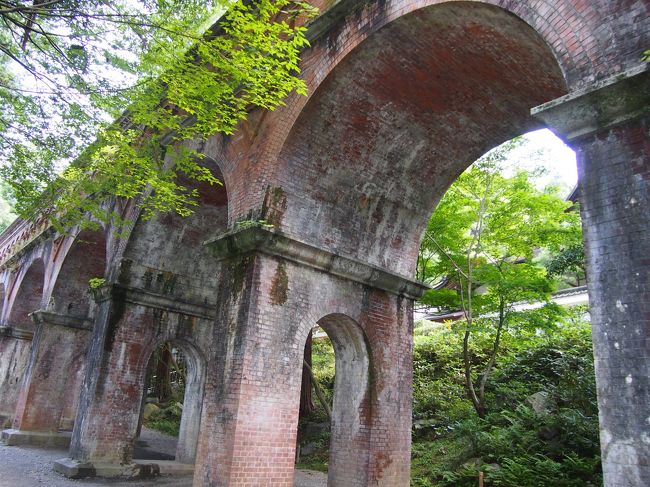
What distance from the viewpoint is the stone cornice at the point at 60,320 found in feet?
48.8

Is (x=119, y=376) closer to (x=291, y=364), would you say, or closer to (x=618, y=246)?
(x=291, y=364)

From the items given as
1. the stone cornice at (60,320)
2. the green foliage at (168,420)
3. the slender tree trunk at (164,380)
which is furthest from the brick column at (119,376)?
the slender tree trunk at (164,380)

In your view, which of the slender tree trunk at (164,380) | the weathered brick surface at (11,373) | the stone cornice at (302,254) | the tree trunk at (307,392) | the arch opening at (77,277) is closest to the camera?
the stone cornice at (302,254)

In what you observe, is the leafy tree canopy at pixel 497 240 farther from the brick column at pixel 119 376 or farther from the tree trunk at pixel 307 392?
the brick column at pixel 119 376

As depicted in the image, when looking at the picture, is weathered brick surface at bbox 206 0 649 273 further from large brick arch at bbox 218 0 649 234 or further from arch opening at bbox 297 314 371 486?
arch opening at bbox 297 314 371 486

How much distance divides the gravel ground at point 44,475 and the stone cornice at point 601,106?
831 centimetres

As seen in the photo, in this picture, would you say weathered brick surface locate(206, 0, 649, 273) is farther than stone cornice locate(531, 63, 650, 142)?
Yes

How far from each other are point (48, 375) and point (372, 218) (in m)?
11.5

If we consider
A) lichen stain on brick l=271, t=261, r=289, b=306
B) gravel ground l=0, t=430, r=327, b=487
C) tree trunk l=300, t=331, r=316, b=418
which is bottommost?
gravel ground l=0, t=430, r=327, b=487

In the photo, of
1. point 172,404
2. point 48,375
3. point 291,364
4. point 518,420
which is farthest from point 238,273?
point 172,404

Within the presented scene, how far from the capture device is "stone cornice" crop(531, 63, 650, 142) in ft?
12.4

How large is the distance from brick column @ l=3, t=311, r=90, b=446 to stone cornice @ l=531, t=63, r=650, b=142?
48.6ft

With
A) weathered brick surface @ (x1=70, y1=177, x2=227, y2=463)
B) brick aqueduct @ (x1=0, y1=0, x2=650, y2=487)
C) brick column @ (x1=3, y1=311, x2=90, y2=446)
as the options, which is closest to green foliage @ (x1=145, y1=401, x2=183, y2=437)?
brick column @ (x1=3, y1=311, x2=90, y2=446)

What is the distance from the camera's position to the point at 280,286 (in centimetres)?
754
